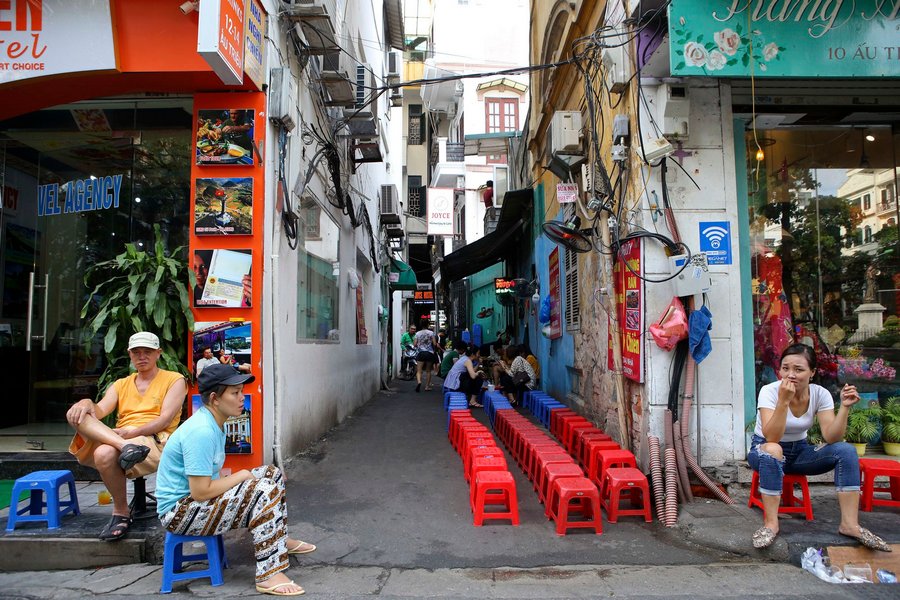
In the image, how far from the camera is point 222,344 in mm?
5742

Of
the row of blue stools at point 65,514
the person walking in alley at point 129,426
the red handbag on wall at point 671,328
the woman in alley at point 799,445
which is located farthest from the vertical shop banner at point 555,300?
the row of blue stools at point 65,514

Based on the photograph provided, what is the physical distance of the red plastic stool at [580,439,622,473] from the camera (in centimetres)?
580

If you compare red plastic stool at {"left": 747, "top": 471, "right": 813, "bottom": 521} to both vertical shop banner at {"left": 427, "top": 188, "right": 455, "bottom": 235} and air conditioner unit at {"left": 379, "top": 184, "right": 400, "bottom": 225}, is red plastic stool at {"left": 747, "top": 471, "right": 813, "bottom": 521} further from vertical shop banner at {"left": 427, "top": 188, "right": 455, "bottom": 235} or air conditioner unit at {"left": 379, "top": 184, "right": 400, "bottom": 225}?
vertical shop banner at {"left": 427, "top": 188, "right": 455, "bottom": 235}

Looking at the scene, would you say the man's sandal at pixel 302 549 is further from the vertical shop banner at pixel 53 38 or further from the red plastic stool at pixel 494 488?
the vertical shop banner at pixel 53 38

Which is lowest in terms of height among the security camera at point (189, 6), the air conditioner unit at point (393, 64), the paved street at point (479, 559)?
the paved street at point (479, 559)

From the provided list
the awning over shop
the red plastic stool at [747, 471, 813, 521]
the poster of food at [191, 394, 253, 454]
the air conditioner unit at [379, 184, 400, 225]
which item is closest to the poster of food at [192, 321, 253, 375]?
the poster of food at [191, 394, 253, 454]

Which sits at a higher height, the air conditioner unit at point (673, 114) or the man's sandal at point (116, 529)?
the air conditioner unit at point (673, 114)

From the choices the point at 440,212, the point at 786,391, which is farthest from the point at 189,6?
the point at 440,212

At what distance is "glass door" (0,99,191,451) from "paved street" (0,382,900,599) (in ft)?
11.9

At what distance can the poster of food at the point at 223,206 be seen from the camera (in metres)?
5.82

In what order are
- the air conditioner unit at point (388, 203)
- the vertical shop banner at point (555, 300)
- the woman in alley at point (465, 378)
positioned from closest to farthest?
the vertical shop banner at point (555, 300) → the woman in alley at point (465, 378) → the air conditioner unit at point (388, 203)

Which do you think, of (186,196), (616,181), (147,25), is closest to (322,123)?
(186,196)

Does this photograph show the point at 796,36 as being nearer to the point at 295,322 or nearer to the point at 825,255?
the point at 825,255

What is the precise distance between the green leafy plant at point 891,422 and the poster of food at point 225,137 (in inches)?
273
